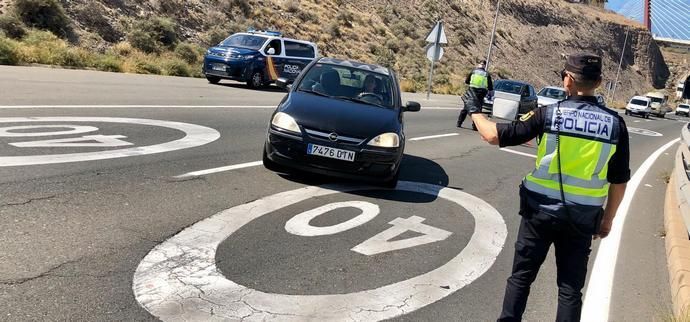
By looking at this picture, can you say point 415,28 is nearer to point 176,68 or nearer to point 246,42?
point 176,68

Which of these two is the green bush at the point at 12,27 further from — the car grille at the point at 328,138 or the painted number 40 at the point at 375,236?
the painted number 40 at the point at 375,236

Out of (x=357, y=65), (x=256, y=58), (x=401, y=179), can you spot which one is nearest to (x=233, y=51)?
(x=256, y=58)

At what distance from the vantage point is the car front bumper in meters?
6.72

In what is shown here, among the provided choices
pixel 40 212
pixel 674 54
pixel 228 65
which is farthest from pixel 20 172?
pixel 674 54

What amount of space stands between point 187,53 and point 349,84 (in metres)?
17.8

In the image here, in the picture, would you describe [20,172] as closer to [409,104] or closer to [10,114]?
[10,114]

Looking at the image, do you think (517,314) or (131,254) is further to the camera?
(131,254)

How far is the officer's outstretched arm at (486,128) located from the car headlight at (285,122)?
3.60 metres

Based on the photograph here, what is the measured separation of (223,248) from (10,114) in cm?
571

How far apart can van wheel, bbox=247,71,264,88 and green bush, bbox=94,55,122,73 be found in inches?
170

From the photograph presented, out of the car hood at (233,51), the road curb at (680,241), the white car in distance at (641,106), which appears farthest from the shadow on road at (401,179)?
the white car in distance at (641,106)

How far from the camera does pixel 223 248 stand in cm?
463

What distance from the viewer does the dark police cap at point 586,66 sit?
3.18 meters

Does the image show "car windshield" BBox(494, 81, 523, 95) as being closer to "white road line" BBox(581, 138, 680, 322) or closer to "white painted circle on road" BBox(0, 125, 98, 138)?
"white road line" BBox(581, 138, 680, 322)
